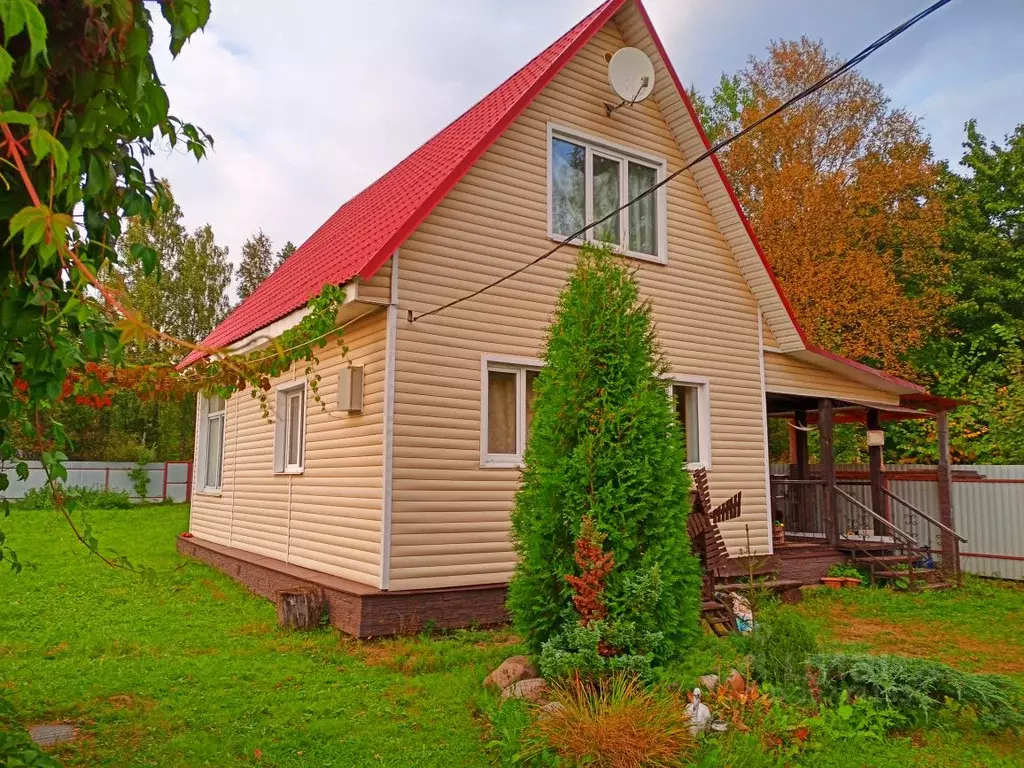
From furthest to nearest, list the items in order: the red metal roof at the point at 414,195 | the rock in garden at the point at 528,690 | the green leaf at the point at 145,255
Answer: the red metal roof at the point at 414,195 < the rock in garden at the point at 528,690 < the green leaf at the point at 145,255

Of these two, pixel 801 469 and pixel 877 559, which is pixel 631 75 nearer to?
pixel 877 559

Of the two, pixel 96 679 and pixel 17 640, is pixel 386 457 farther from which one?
pixel 17 640

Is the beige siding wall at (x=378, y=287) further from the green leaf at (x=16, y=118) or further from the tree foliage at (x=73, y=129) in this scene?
the green leaf at (x=16, y=118)

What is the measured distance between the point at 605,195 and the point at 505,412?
3208mm

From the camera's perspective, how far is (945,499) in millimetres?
12789

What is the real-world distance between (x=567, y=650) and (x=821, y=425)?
8.20 meters

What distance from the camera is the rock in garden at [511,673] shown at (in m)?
5.59

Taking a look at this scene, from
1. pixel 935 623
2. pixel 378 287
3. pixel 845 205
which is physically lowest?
pixel 935 623

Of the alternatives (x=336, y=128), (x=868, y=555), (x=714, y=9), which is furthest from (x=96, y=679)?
(x=336, y=128)

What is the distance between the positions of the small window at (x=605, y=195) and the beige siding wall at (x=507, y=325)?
0.20 metres

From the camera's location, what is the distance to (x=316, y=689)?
235 inches

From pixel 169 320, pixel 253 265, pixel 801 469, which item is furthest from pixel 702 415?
pixel 253 265

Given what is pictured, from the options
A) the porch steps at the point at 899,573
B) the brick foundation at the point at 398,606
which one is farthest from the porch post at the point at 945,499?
the brick foundation at the point at 398,606

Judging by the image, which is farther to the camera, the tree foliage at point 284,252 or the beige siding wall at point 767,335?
the tree foliage at point 284,252
